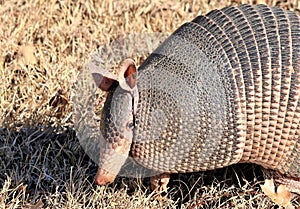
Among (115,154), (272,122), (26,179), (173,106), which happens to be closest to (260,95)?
(272,122)

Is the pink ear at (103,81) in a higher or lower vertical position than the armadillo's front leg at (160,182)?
higher

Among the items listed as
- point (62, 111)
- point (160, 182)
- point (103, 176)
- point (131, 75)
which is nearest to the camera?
point (131, 75)

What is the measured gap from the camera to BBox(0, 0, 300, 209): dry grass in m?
4.61

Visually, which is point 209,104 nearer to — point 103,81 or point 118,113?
point 118,113

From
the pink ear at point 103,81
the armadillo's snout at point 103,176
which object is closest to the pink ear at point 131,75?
the pink ear at point 103,81

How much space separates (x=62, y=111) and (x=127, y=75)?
1.58 m

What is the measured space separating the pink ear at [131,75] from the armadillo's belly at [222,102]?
122 millimetres

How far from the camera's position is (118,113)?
13.2 feet

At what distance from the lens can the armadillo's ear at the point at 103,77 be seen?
404 centimetres

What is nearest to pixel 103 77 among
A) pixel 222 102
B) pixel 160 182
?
pixel 222 102

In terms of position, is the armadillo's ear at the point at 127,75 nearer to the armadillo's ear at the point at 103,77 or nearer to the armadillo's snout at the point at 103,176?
the armadillo's ear at the point at 103,77

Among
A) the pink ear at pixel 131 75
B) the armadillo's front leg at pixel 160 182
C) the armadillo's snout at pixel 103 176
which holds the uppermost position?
the pink ear at pixel 131 75

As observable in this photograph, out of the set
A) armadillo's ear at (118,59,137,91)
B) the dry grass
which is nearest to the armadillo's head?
armadillo's ear at (118,59,137,91)

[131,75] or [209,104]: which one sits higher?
[131,75]
